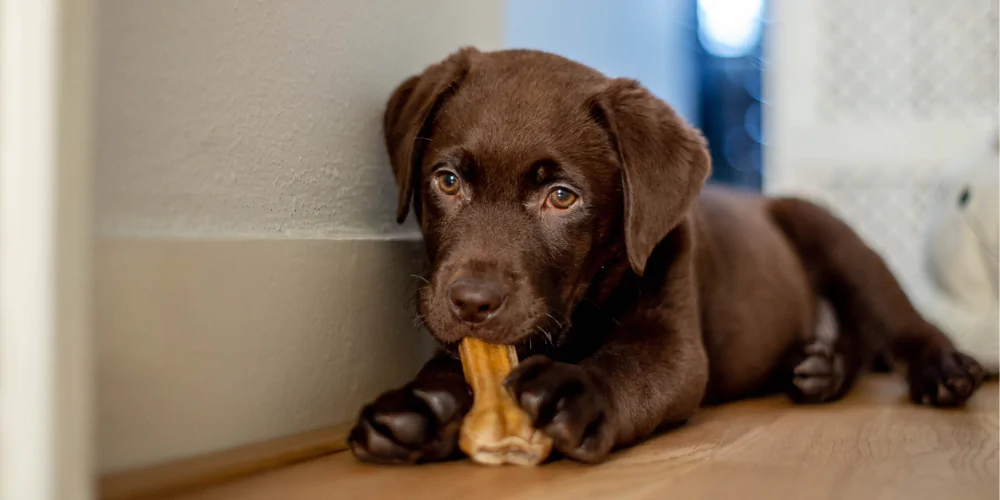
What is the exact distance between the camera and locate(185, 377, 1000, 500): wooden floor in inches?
60.6

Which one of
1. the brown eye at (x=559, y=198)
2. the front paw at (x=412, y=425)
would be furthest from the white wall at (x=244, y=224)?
the brown eye at (x=559, y=198)

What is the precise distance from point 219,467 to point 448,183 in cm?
78

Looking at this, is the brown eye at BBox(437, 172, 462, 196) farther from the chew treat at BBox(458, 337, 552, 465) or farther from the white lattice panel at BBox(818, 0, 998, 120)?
the white lattice panel at BBox(818, 0, 998, 120)

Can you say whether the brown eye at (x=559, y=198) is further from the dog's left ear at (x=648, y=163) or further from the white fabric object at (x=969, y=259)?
the white fabric object at (x=969, y=259)

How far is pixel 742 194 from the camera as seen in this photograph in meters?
3.25

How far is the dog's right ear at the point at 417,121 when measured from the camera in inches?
81.8

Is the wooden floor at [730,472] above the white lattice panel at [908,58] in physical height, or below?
below

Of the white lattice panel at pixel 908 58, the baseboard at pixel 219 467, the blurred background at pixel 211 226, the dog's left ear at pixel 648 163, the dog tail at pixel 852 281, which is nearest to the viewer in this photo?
the blurred background at pixel 211 226

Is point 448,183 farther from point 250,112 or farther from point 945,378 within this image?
point 945,378

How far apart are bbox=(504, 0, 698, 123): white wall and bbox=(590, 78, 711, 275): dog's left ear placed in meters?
1.23

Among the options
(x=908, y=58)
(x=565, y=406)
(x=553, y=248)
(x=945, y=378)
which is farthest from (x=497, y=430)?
(x=908, y=58)

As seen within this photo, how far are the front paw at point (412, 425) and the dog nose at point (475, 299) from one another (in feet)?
0.51

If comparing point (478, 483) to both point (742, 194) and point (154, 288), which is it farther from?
point (742, 194)

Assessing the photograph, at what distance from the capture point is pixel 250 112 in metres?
1.86
